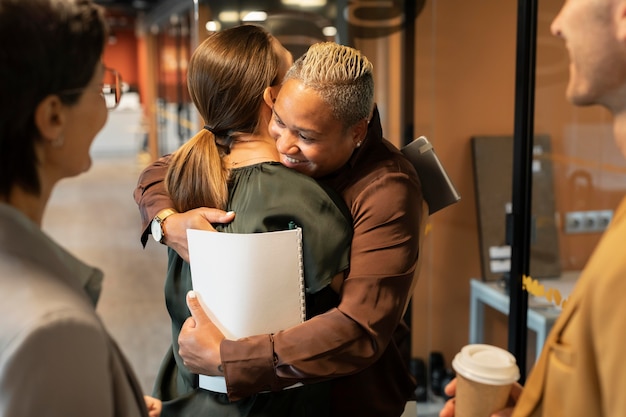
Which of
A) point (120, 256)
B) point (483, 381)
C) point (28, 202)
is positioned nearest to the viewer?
point (28, 202)

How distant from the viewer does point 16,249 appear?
0.80 m

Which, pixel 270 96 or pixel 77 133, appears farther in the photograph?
pixel 270 96

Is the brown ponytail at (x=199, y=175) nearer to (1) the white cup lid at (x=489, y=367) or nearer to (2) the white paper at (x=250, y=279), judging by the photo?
Answer: (2) the white paper at (x=250, y=279)

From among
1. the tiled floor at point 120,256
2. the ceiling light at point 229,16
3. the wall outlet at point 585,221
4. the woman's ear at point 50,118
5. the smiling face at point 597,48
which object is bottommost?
the tiled floor at point 120,256

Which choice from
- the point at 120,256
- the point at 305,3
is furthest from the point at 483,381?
the point at 120,256

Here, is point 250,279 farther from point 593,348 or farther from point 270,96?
point 593,348

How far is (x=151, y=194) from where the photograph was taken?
150 cm

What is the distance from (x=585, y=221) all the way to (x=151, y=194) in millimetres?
2149

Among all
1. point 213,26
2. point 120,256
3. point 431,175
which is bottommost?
point 120,256

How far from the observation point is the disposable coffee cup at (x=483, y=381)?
3.37 ft

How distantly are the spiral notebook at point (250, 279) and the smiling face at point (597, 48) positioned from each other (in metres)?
0.57

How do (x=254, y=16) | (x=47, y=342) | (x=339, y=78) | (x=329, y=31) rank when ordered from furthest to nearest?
(x=329, y=31) → (x=254, y=16) → (x=339, y=78) → (x=47, y=342)

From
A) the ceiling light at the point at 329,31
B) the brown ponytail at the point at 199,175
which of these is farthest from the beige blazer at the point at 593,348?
the ceiling light at the point at 329,31

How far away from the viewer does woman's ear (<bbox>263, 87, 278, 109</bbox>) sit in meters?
1.31
